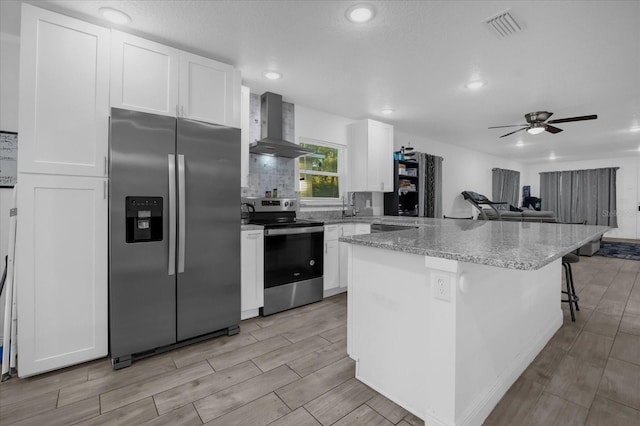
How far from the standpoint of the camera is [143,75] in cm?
229

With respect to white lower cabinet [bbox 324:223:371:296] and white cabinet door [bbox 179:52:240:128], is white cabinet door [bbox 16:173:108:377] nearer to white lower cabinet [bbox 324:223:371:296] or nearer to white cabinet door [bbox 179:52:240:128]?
white cabinet door [bbox 179:52:240:128]

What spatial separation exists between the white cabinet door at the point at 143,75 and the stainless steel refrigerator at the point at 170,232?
0.77 ft

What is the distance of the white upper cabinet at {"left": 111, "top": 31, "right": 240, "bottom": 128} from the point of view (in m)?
2.21

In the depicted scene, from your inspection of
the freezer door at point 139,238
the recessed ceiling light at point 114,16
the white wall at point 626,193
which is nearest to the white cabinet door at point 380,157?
the freezer door at point 139,238

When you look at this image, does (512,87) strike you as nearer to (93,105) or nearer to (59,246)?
(93,105)

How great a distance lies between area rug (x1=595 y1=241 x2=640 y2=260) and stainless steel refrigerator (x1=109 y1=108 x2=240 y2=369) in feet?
25.1

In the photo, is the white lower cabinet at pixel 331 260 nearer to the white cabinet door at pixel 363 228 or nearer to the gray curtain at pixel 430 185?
the white cabinet door at pixel 363 228

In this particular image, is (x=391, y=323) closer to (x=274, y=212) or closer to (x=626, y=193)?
(x=274, y=212)

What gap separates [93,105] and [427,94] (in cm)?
337

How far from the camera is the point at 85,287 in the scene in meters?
2.05

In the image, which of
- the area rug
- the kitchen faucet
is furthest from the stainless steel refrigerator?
the area rug

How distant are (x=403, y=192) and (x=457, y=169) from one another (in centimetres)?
257

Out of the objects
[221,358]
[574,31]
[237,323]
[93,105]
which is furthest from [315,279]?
[574,31]

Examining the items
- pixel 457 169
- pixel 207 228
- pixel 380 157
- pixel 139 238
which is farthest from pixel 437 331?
pixel 457 169
